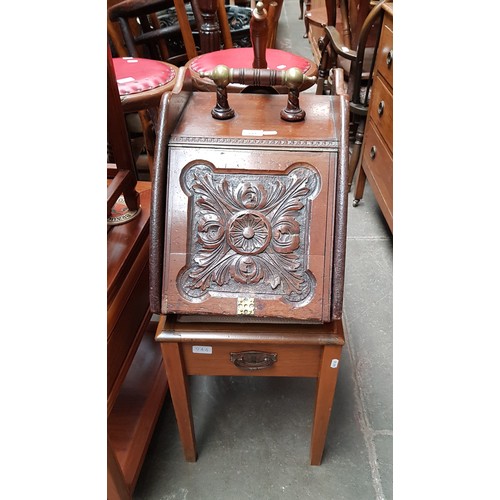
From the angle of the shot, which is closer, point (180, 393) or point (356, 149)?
point (180, 393)

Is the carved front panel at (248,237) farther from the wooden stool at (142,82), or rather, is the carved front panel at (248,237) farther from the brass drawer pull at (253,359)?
the wooden stool at (142,82)

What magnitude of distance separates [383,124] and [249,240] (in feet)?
4.26

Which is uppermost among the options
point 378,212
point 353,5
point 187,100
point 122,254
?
point 353,5

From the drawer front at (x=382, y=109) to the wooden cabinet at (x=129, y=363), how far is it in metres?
1.11

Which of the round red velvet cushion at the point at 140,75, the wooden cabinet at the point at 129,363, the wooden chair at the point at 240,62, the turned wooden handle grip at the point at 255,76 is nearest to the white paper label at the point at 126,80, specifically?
the round red velvet cushion at the point at 140,75

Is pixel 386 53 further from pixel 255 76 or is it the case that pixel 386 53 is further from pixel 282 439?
pixel 282 439

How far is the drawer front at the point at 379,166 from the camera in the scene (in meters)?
1.95

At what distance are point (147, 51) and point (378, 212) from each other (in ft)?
6.59

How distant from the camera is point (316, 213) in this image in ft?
3.22

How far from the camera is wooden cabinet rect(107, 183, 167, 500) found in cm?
108

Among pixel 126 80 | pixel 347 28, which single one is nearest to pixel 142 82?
pixel 126 80

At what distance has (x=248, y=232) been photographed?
3.25 ft

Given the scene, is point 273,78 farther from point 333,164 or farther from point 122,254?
point 122,254

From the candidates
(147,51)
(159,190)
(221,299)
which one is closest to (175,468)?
(221,299)
